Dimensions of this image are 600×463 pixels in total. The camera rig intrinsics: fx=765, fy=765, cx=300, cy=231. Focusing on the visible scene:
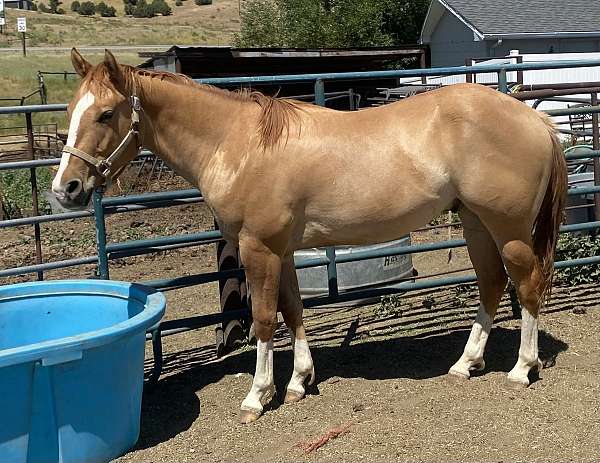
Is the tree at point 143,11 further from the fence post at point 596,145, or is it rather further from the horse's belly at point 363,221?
the horse's belly at point 363,221

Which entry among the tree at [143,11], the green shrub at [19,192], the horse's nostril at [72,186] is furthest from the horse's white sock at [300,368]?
the tree at [143,11]

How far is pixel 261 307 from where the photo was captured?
3893 mm

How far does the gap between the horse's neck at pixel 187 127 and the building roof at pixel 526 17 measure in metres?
19.9

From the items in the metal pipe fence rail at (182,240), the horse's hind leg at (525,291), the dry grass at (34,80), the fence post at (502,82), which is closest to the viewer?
the horse's hind leg at (525,291)

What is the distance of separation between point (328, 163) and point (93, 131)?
1.14 m

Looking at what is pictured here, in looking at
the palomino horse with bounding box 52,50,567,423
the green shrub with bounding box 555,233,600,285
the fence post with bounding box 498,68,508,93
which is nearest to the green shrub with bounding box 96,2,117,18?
the green shrub with bounding box 555,233,600,285

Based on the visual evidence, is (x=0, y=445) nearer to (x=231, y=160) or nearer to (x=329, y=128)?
(x=231, y=160)

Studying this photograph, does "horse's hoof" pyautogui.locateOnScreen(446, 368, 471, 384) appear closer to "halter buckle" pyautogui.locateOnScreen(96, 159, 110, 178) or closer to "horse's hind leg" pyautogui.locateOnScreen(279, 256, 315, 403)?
"horse's hind leg" pyautogui.locateOnScreen(279, 256, 315, 403)

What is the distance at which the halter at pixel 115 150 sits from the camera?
3510mm

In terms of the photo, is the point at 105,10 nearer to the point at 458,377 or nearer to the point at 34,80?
the point at 34,80

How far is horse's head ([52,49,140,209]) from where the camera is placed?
3.50 m

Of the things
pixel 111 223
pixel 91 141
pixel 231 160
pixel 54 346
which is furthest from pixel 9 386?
pixel 111 223

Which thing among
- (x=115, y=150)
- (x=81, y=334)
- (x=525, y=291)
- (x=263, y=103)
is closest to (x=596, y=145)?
(x=525, y=291)

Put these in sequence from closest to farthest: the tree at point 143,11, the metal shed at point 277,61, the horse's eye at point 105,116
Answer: the horse's eye at point 105,116 < the metal shed at point 277,61 < the tree at point 143,11
